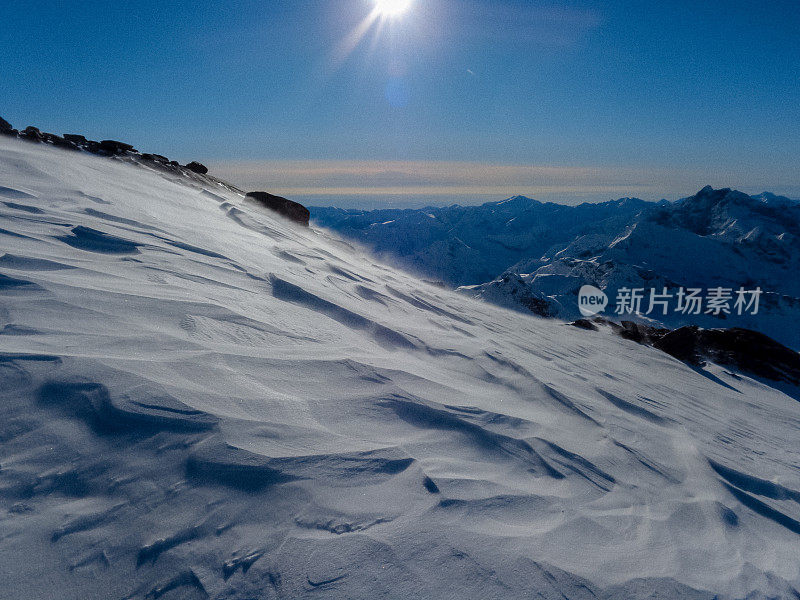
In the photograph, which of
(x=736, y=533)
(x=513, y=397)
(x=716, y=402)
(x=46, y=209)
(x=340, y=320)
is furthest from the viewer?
(x=716, y=402)

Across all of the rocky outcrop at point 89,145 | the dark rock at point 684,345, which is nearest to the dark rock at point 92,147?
the rocky outcrop at point 89,145

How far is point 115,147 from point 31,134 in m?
2.77

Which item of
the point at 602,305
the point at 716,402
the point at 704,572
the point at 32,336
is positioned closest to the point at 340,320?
the point at 32,336

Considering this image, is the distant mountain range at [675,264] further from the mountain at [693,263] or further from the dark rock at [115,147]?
the dark rock at [115,147]

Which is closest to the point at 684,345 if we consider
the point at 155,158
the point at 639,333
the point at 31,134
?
the point at 639,333

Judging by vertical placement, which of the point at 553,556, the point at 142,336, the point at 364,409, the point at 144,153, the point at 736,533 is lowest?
the point at 736,533

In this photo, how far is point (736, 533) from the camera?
216 centimetres

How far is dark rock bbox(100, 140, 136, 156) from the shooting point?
1579cm

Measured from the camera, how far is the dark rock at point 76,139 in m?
16.4

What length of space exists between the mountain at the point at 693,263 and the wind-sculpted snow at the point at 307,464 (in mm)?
54769

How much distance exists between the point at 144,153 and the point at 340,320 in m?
18.0

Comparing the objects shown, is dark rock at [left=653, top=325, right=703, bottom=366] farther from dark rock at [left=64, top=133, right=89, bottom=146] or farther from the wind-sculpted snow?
dark rock at [left=64, top=133, right=89, bottom=146]

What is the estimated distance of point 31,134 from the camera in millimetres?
15258

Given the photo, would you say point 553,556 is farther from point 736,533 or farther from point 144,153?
point 144,153
